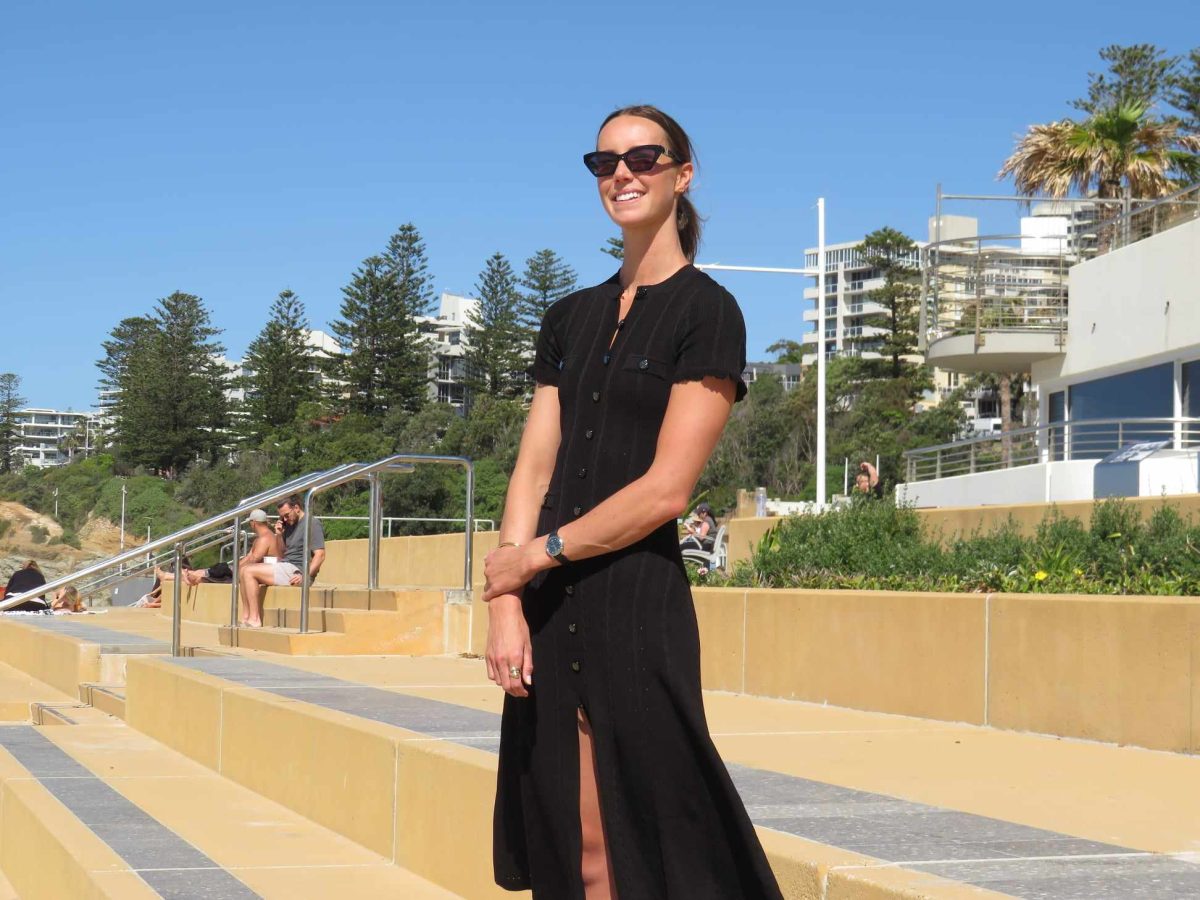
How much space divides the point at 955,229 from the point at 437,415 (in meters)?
50.5

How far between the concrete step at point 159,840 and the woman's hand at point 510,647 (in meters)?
2.05

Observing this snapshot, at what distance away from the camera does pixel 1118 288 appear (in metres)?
18.5

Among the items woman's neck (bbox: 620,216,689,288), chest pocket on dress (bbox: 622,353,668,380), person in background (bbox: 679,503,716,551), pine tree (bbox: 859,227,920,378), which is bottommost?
person in background (bbox: 679,503,716,551)

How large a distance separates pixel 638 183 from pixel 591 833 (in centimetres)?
118

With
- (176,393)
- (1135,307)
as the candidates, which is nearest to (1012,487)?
(1135,307)

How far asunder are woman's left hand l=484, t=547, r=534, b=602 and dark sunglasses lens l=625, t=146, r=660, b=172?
748 mm

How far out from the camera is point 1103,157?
97.8 feet

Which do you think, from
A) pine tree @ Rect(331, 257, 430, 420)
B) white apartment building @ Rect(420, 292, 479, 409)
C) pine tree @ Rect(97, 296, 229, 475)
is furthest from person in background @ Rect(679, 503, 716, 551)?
white apartment building @ Rect(420, 292, 479, 409)

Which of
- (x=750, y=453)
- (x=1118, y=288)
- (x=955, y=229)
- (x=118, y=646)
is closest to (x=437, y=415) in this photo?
(x=750, y=453)

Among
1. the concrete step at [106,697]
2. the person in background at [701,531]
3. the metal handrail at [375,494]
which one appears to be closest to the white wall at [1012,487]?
the person in background at [701,531]

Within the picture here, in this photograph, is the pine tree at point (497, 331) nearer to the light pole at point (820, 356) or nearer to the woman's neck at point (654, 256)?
the light pole at point (820, 356)

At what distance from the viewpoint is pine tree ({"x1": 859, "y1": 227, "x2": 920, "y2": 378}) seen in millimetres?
87125

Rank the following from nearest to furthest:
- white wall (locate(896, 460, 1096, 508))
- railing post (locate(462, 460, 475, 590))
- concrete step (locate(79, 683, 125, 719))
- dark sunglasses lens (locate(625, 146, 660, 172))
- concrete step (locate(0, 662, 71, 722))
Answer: dark sunglasses lens (locate(625, 146, 660, 172)), concrete step (locate(79, 683, 125, 719)), concrete step (locate(0, 662, 71, 722)), railing post (locate(462, 460, 475, 590)), white wall (locate(896, 460, 1096, 508))

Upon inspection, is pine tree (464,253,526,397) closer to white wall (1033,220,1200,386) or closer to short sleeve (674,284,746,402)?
white wall (1033,220,1200,386)
